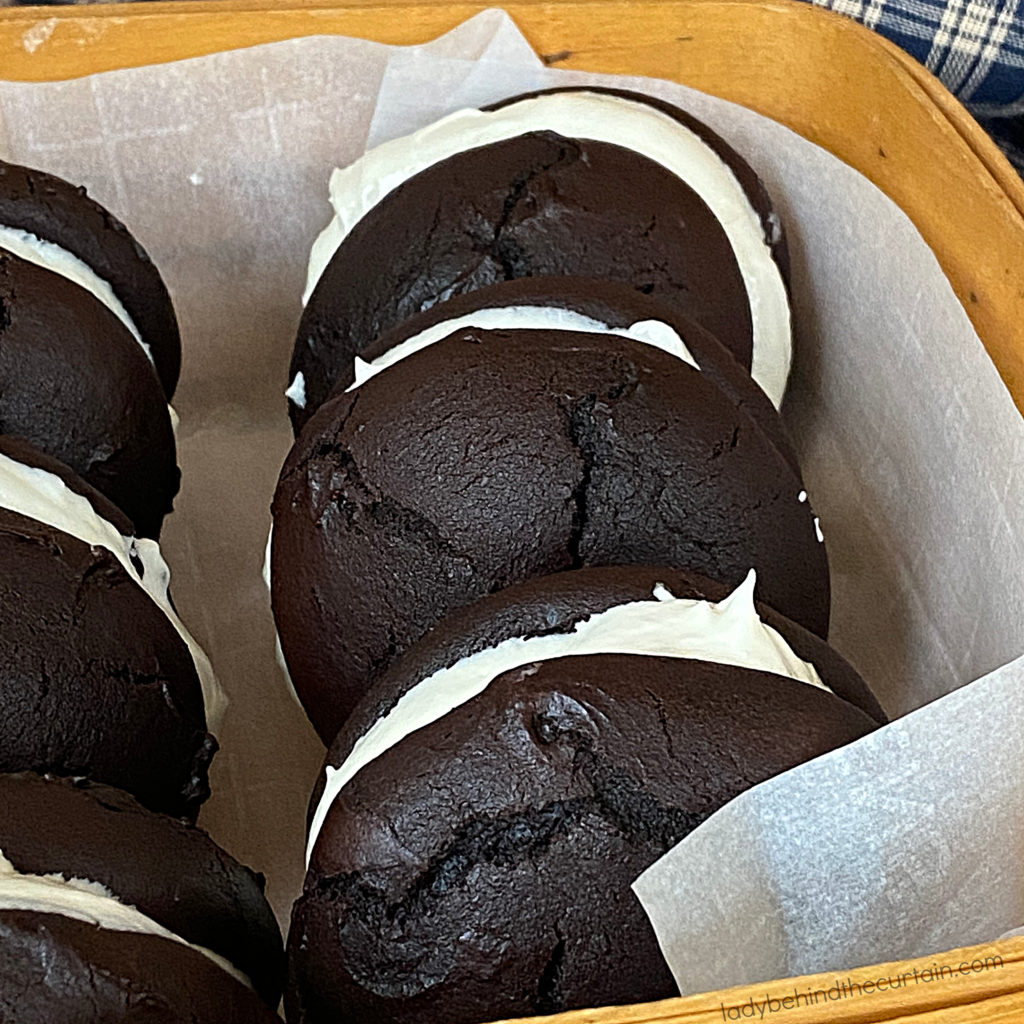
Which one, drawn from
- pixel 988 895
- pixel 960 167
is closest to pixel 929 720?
pixel 988 895

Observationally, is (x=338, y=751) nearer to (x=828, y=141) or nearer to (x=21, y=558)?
(x=21, y=558)

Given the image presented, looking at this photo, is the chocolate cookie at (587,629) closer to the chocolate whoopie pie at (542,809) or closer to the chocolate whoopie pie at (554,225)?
the chocolate whoopie pie at (542,809)

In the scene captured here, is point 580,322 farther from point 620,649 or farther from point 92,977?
point 92,977

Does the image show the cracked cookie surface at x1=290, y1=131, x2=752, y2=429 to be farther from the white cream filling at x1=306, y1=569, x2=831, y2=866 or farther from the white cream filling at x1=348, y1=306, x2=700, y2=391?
the white cream filling at x1=306, y1=569, x2=831, y2=866

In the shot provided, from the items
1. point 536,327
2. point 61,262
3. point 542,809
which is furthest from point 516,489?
point 61,262

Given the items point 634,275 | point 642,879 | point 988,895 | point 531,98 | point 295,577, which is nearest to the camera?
point 642,879

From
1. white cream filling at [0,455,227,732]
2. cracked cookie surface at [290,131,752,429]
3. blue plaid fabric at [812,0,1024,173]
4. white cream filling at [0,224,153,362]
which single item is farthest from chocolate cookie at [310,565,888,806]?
blue plaid fabric at [812,0,1024,173]
